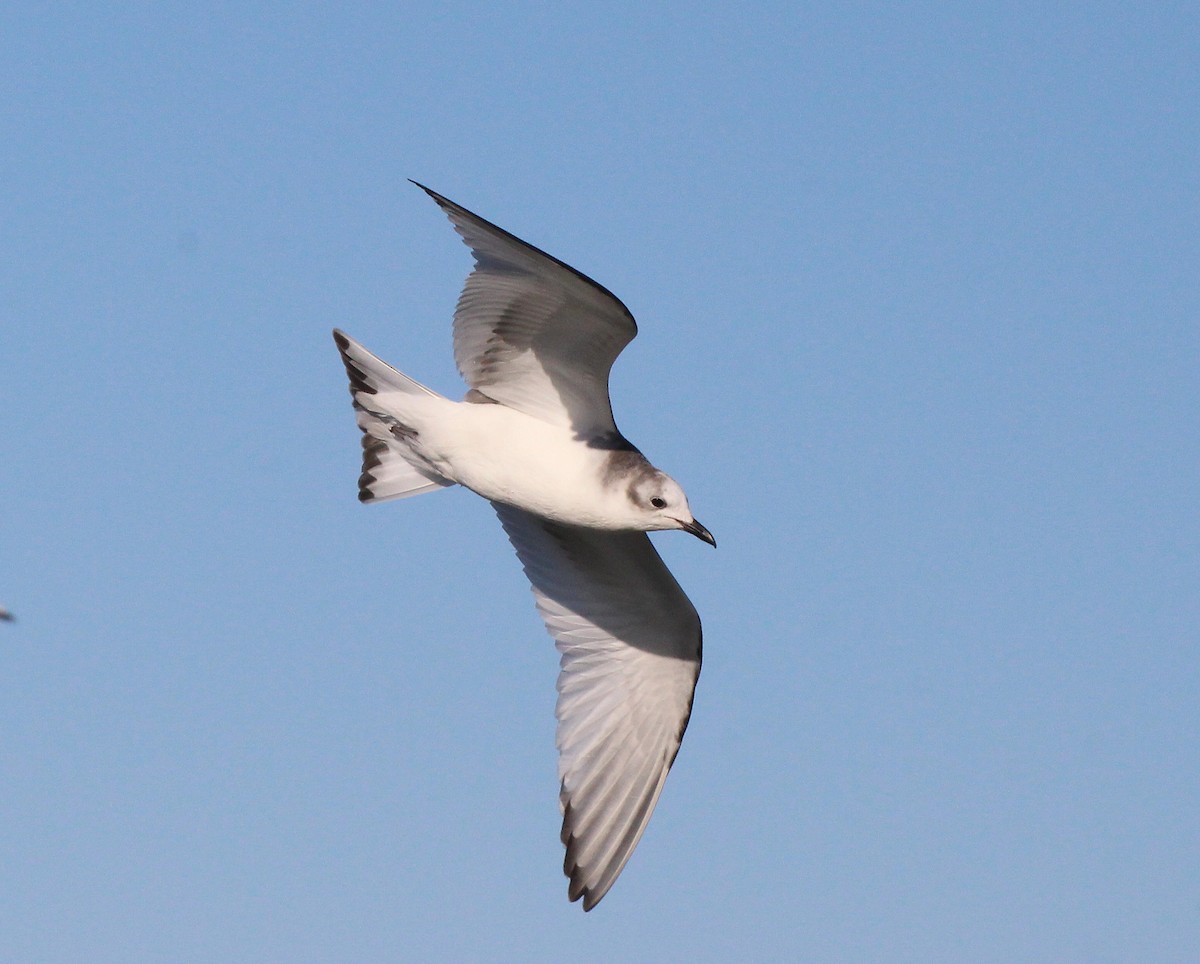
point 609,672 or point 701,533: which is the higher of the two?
point 701,533

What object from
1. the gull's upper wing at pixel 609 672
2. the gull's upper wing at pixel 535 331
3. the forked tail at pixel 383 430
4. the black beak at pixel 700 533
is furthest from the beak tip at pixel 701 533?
the forked tail at pixel 383 430

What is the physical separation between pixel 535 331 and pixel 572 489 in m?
0.94

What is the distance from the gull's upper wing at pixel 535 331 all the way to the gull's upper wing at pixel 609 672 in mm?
1467

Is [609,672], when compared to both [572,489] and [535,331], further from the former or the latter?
[535,331]

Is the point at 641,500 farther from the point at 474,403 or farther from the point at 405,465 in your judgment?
the point at 405,465

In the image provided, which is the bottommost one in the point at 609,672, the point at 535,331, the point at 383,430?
the point at 609,672

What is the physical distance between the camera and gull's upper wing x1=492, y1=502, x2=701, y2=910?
1021cm

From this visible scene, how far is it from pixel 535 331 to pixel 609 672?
281 centimetres

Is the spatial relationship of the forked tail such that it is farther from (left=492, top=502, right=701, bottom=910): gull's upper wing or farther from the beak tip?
the beak tip

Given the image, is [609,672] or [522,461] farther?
[609,672]

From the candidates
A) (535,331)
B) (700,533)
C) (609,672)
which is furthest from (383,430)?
(609,672)

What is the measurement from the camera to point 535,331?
9.05 metres

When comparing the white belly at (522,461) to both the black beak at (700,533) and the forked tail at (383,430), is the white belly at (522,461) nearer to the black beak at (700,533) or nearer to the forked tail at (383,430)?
the forked tail at (383,430)

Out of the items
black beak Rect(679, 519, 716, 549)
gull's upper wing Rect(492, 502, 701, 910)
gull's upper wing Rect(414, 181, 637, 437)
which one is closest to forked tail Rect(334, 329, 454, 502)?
gull's upper wing Rect(414, 181, 637, 437)
